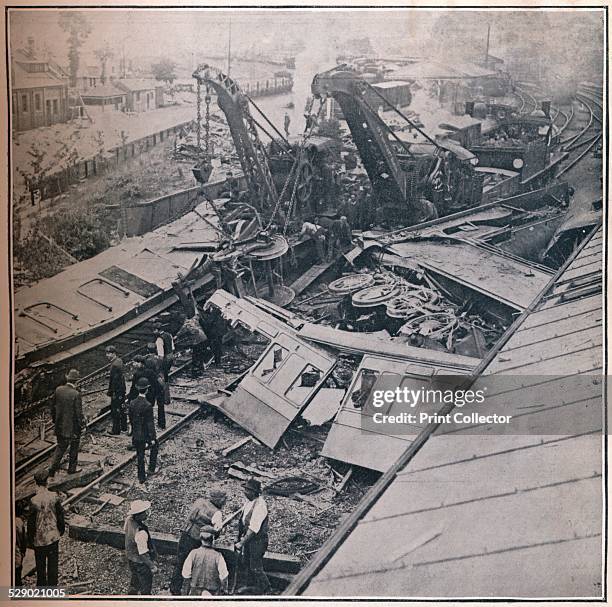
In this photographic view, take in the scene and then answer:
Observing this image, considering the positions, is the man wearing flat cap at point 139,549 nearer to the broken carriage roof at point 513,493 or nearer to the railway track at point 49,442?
the railway track at point 49,442

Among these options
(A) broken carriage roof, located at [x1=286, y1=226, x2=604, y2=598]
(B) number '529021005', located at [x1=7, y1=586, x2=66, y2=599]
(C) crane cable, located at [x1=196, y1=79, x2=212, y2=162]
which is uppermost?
(C) crane cable, located at [x1=196, y1=79, x2=212, y2=162]

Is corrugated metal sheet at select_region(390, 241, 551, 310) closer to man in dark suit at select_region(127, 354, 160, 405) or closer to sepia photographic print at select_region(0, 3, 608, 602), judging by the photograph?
sepia photographic print at select_region(0, 3, 608, 602)

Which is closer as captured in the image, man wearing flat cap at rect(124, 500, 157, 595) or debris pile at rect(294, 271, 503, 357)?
man wearing flat cap at rect(124, 500, 157, 595)

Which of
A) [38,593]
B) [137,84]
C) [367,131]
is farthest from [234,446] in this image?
[137,84]

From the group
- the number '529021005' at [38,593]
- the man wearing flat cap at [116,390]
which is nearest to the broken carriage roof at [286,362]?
the man wearing flat cap at [116,390]

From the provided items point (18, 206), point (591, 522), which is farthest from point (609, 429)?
point (18, 206)

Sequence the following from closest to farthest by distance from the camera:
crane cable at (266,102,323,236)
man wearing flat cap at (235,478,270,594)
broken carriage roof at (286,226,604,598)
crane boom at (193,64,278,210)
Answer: broken carriage roof at (286,226,604,598), man wearing flat cap at (235,478,270,594), crane boom at (193,64,278,210), crane cable at (266,102,323,236)

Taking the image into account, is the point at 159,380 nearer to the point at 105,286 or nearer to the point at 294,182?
the point at 105,286

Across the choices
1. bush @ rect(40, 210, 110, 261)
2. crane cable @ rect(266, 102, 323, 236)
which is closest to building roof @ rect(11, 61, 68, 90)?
bush @ rect(40, 210, 110, 261)
